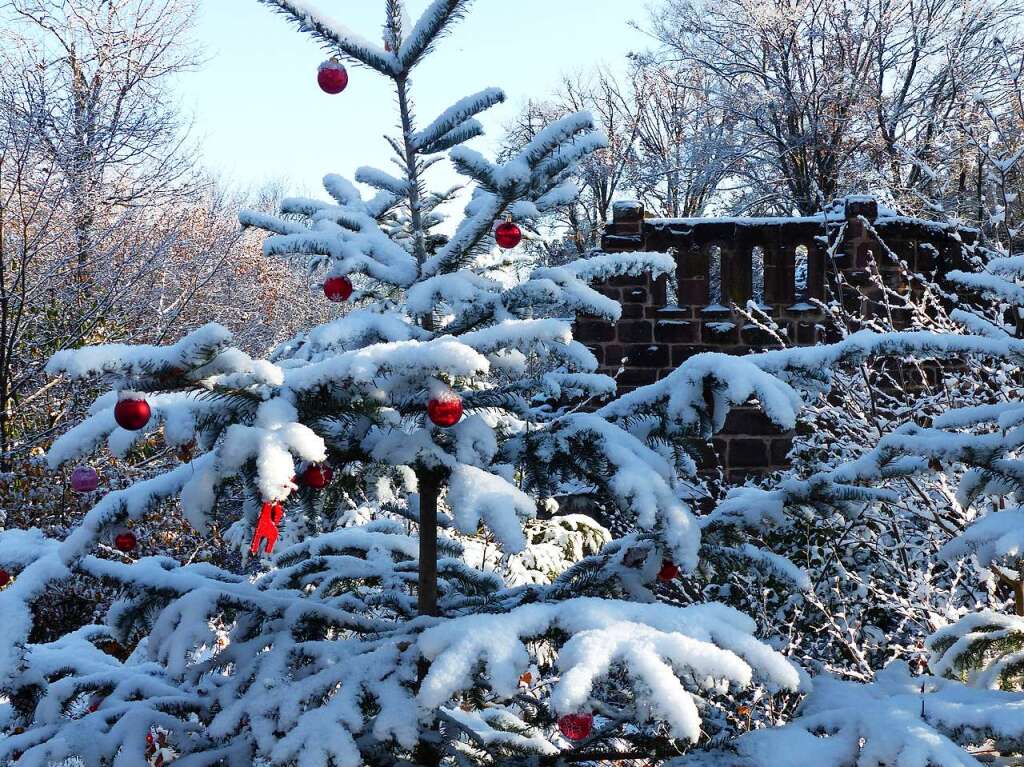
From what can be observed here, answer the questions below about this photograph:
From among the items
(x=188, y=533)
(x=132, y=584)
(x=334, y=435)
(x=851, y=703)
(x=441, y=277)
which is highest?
(x=441, y=277)

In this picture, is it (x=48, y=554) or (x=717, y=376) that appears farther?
(x=48, y=554)

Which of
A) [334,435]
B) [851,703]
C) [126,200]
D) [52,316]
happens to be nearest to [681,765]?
[851,703]

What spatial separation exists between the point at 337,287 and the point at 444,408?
0.70 metres

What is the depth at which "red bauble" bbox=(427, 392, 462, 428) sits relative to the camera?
1.96 m

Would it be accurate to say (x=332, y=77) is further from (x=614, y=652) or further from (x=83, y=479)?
(x=614, y=652)

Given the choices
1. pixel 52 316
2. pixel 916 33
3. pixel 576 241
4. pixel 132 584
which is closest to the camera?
pixel 132 584

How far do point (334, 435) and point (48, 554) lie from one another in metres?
Result: 0.79

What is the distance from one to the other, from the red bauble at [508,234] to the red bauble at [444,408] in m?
0.60

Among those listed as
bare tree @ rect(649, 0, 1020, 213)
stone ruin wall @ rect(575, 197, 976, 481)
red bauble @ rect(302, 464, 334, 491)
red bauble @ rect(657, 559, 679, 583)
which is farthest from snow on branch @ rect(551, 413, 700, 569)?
bare tree @ rect(649, 0, 1020, 213)

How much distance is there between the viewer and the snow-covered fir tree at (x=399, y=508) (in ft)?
6.06

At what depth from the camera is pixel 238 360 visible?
186 centimetres

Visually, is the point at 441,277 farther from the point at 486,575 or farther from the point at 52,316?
the point at 52,316

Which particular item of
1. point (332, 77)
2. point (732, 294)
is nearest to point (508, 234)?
point (332, 77)

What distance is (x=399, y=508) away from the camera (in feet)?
9.80
